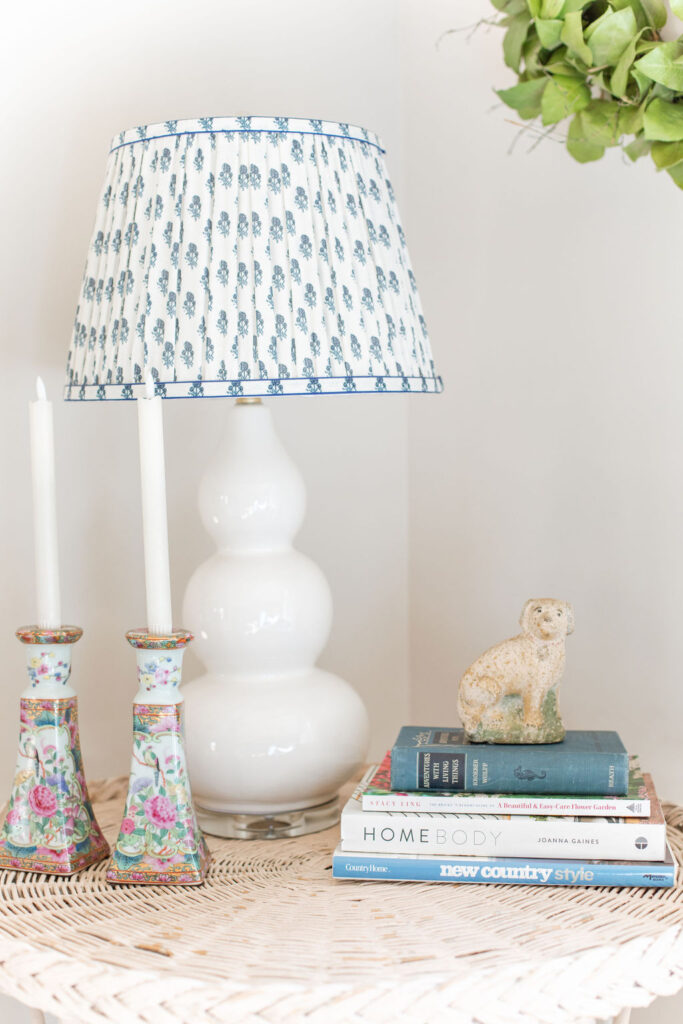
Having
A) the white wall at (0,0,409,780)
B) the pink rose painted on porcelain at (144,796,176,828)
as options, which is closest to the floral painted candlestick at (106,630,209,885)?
the pink rose painted on porcelain at (144,796,176,828)

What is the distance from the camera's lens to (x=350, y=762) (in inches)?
39.0

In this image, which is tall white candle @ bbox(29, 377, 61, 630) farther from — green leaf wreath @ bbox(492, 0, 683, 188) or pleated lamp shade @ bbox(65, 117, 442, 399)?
green leaf wreath @ bbox(492, 0, 683, 188)

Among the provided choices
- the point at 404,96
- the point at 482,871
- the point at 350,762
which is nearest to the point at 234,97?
the point at 404,96

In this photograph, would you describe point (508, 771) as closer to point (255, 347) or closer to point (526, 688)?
point (526, 688)

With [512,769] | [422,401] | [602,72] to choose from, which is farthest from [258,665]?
[602,72]

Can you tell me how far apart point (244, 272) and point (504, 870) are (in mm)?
500

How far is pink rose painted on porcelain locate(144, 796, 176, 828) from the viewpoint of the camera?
836 mm

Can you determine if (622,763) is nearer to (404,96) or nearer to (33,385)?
(33,385)

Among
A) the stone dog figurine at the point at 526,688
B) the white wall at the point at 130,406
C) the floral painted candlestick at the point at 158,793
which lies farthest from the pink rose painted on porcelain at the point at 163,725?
the white wall at the point at 130,406

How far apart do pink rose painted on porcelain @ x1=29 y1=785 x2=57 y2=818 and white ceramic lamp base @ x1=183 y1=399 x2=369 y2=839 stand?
13cm

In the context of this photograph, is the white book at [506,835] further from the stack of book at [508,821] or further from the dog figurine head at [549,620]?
the dog figurine head at [549,620]

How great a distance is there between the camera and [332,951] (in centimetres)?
71

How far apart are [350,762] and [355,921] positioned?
236 millimetres

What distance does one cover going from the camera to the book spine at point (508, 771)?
840 millimetres
